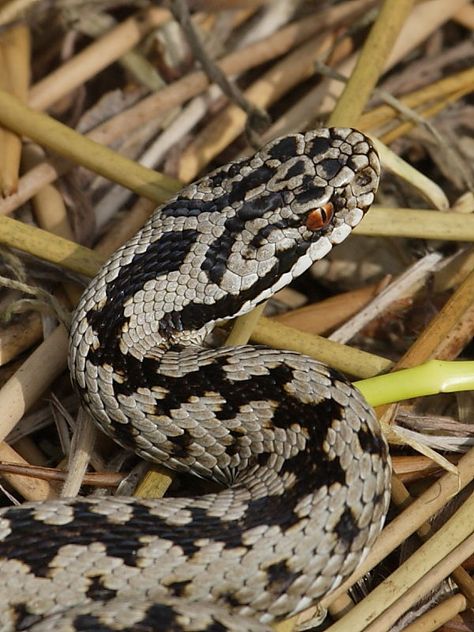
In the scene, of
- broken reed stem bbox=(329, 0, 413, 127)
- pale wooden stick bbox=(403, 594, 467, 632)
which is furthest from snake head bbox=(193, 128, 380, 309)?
pale wooden stick bbox=(403, 594, 467, 632)

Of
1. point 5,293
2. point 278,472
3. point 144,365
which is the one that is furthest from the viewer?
point 5,293

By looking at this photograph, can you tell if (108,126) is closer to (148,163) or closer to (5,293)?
(148,163)

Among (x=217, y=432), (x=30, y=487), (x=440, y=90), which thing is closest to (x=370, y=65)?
(x=440, y=90)

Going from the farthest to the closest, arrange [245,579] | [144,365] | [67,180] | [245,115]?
[245,115]
[67,180]
[144,365]
[245,579]

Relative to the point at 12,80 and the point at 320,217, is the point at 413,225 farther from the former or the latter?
the point at 12,80

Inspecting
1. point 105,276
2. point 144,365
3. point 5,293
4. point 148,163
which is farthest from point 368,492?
point 148,163

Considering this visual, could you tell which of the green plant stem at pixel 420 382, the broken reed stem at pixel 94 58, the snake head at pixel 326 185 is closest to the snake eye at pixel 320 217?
the snake head at pixel 326 185

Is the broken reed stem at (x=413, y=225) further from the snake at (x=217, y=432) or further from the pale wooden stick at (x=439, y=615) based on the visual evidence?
the pale wooden stick at (x=439, y=615)

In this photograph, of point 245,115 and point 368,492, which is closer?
point 368,492
